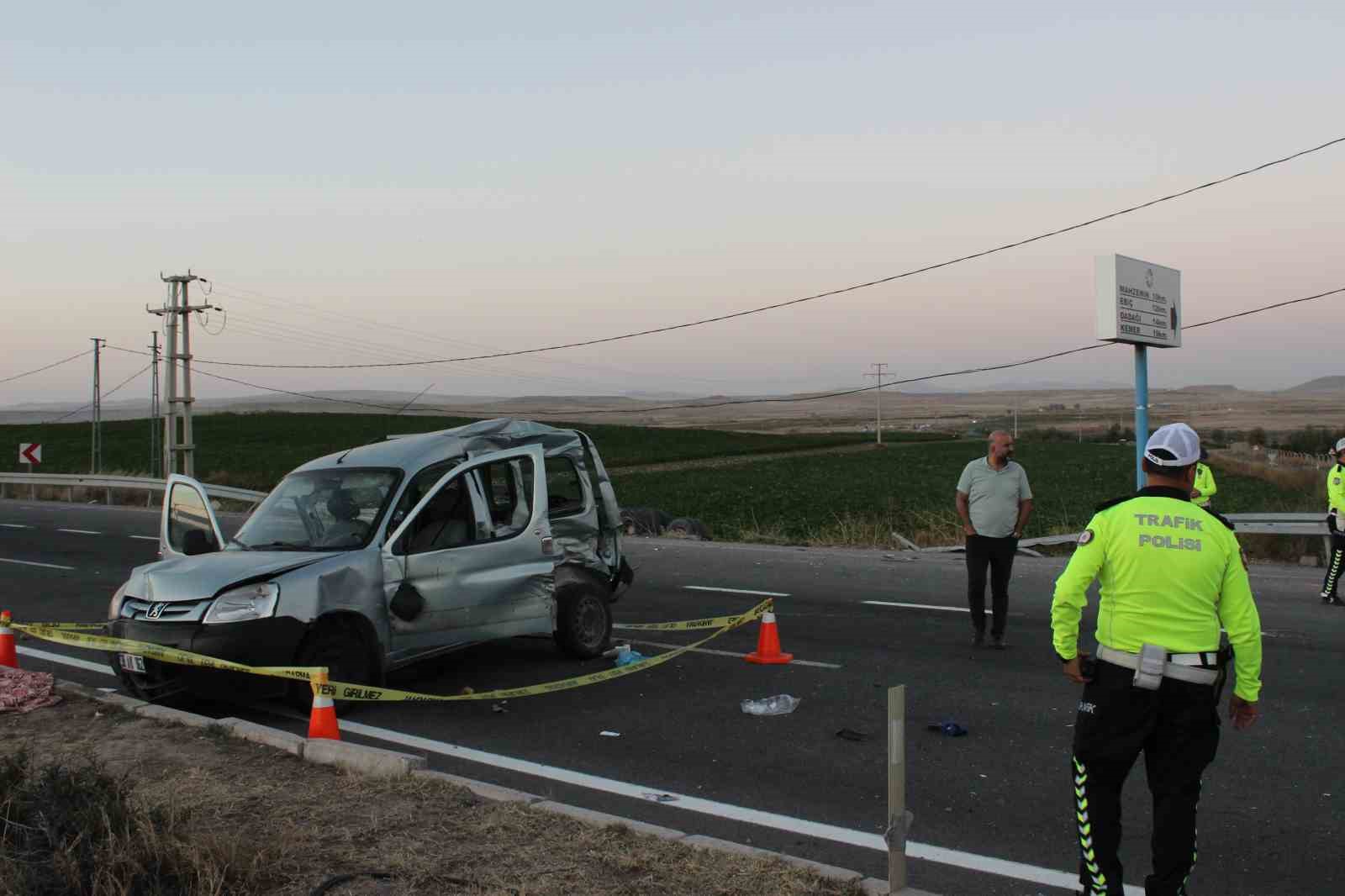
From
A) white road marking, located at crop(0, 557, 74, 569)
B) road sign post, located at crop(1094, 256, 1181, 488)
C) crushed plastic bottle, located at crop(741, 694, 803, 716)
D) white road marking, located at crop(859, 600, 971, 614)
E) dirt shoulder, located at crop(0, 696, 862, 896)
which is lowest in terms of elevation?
crushed plastic bottle, located at crop(741, 694, 803, 716)

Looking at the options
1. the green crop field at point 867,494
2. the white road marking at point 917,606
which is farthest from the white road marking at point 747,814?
the green crop field at point 867,494

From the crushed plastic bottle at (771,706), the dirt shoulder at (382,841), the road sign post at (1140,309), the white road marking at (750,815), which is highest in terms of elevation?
the road sign post at (1140,309)

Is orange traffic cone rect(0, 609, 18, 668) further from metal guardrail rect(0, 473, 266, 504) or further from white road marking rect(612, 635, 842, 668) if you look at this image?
metal guardrail rect(0, 473, 266, 504)

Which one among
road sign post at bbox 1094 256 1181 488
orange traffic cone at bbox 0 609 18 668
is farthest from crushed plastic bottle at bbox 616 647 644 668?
road sign post at bbox 1094 256 1181 488

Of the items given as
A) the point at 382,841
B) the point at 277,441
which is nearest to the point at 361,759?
the point at 382,841

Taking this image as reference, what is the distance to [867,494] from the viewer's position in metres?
40.5

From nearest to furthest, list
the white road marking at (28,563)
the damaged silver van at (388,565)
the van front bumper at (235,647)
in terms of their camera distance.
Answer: the van front bumper at (235,647)
the damaged silver van at (388,565)
the white road marking at (28,563)

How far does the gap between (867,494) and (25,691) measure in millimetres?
34466

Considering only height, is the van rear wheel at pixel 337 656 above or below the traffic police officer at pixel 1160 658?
below

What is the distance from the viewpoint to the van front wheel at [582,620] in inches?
371

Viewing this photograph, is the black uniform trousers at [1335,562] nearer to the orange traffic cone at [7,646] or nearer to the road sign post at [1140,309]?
the road sign post at [1140,309]

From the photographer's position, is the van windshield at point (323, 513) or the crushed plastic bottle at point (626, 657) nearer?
the van windshield at point (323, 513)

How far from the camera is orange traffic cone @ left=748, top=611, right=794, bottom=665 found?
9.55m

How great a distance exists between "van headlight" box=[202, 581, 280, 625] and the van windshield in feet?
2.24
